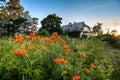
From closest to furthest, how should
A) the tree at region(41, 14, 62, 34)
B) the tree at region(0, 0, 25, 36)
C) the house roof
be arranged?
the tree at region(0, 0, 25, 36)
the tree at region(41, 14, 62, 34)
the house roof

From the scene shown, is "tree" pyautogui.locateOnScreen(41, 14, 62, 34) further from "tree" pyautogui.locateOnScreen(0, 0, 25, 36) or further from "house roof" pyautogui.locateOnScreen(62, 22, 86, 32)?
"house roof" pyautogui.locateOnScreen(62, 22, 86, 32)

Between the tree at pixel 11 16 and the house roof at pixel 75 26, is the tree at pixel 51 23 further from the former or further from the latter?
the house roof at pixel 75 26

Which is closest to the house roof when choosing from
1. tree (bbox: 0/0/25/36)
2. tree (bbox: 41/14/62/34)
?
tree (bbox: 41/14/62/34)

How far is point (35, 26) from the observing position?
47.4 m

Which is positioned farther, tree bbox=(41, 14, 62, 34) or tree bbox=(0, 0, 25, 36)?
tree bbox=(41, 14, 62, 34)

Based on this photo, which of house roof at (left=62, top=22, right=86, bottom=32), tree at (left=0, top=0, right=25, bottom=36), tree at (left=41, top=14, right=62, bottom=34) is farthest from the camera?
house roof at (left=62, top=22, right=86, bottom=32)

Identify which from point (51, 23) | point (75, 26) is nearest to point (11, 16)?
point (51, 23)

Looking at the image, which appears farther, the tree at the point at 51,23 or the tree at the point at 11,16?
the tree at the point at 51,23

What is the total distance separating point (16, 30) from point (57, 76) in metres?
34.2

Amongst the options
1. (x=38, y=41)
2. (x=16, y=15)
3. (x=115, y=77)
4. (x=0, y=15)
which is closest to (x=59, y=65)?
(x=38, y=41)

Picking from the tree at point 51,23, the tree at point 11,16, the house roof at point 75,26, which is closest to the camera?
the tree at point 11,16

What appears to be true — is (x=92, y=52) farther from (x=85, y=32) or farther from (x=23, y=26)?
(x=85, y=32)

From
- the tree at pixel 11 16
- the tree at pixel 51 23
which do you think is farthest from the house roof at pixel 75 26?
the tree at pixel 11 16

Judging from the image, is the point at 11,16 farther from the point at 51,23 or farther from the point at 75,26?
the point at 75,26
